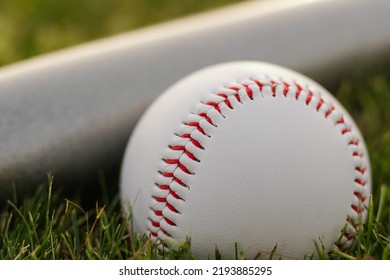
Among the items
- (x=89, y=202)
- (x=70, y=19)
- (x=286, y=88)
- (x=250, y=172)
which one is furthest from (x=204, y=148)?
(x=70, y=19)

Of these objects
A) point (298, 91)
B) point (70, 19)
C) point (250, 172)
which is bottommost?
point (250, 172)

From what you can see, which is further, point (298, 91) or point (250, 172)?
point (298, 91)

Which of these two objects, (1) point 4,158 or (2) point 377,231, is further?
(1) point 4,158

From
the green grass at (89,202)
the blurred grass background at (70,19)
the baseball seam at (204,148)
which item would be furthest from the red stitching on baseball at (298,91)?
the blurred grass background at (70,19)

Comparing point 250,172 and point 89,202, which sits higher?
point 250,172

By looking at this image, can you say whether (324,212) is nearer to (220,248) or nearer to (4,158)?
(220,248)

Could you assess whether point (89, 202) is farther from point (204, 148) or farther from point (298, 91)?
point (298, 91)

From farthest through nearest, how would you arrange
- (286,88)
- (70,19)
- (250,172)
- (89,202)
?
(70,19) < (89,202) < (286,88) < (250,172)
